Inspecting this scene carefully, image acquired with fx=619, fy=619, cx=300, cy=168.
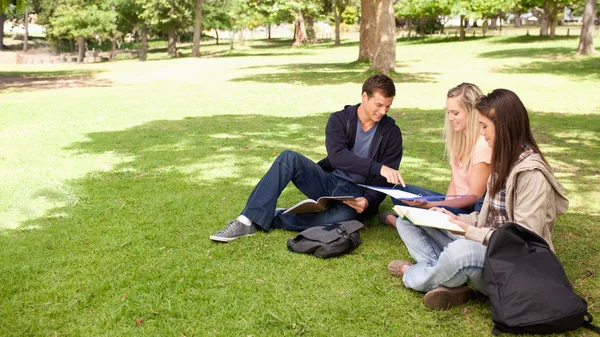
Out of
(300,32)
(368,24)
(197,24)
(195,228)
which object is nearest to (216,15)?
(197,24)

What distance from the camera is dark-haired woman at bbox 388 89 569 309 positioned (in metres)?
3.60

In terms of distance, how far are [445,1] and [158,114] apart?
117 ft

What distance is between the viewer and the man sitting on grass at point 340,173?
5.06 metres

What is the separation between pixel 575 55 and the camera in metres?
27.1

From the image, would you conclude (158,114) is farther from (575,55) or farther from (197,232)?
(575,55)

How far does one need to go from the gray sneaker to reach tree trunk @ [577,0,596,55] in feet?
84.5

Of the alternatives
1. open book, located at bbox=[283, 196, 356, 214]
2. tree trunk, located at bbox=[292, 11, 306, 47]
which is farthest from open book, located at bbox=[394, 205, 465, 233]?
tree trunk, located at bbox=[292, 11, 306, 47]

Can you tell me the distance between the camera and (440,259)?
3.79 metres

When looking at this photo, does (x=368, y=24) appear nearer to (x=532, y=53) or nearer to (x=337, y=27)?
(x=532, y=53)

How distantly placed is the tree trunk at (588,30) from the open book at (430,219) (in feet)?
85.8

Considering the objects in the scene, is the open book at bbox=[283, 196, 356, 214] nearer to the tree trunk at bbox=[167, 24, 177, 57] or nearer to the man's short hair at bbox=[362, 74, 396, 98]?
the man's short hair at bbox=[362, 74, 396, 98]

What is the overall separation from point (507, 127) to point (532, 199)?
448 mm

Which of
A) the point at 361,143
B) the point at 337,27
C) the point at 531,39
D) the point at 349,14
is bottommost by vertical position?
the point at 361,143

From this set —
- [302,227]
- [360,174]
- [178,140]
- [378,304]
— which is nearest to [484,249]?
[378,304]
